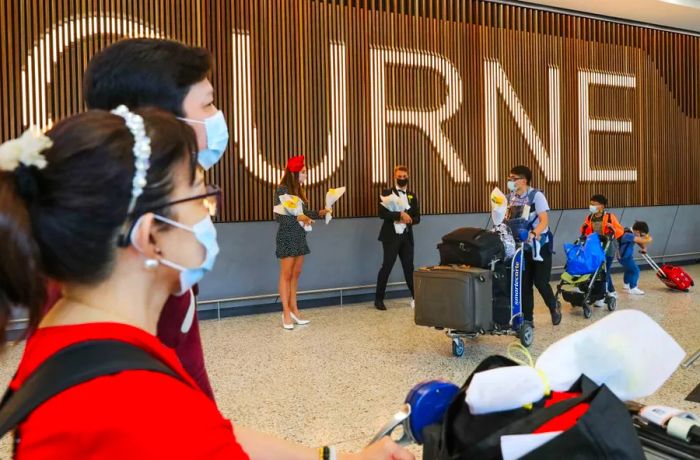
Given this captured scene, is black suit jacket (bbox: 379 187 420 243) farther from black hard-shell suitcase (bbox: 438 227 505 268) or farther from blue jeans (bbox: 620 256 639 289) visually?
blue jeans (bbox: 620 256 639 289)

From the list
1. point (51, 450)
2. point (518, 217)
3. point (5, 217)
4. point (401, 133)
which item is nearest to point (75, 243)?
point (5, 217)

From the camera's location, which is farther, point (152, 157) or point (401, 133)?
point (401, 133)

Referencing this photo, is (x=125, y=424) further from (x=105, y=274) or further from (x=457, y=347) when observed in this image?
(x=457, y=347)

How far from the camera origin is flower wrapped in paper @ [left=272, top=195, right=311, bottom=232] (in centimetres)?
598

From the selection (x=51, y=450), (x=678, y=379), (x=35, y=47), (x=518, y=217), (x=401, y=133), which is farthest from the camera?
(x=401, y=133)

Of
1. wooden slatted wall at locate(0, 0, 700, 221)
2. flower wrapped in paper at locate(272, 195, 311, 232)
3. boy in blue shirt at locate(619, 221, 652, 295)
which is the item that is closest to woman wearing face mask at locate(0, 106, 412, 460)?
flower wrapped in paper at locate(272, 195, 311, 232)

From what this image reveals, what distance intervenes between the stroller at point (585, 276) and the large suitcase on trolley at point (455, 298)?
2.21 metres

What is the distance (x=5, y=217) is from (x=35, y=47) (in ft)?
19.8

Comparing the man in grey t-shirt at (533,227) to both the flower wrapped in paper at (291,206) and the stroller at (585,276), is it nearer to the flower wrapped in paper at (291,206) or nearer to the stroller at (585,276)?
the stroller at (585,276)

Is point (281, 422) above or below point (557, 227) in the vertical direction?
below

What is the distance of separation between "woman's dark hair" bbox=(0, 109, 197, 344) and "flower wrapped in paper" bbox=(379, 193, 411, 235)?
604cm

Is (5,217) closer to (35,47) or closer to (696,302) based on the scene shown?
(35,47)

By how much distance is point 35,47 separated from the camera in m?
6.01

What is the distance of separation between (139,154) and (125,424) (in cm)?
37
